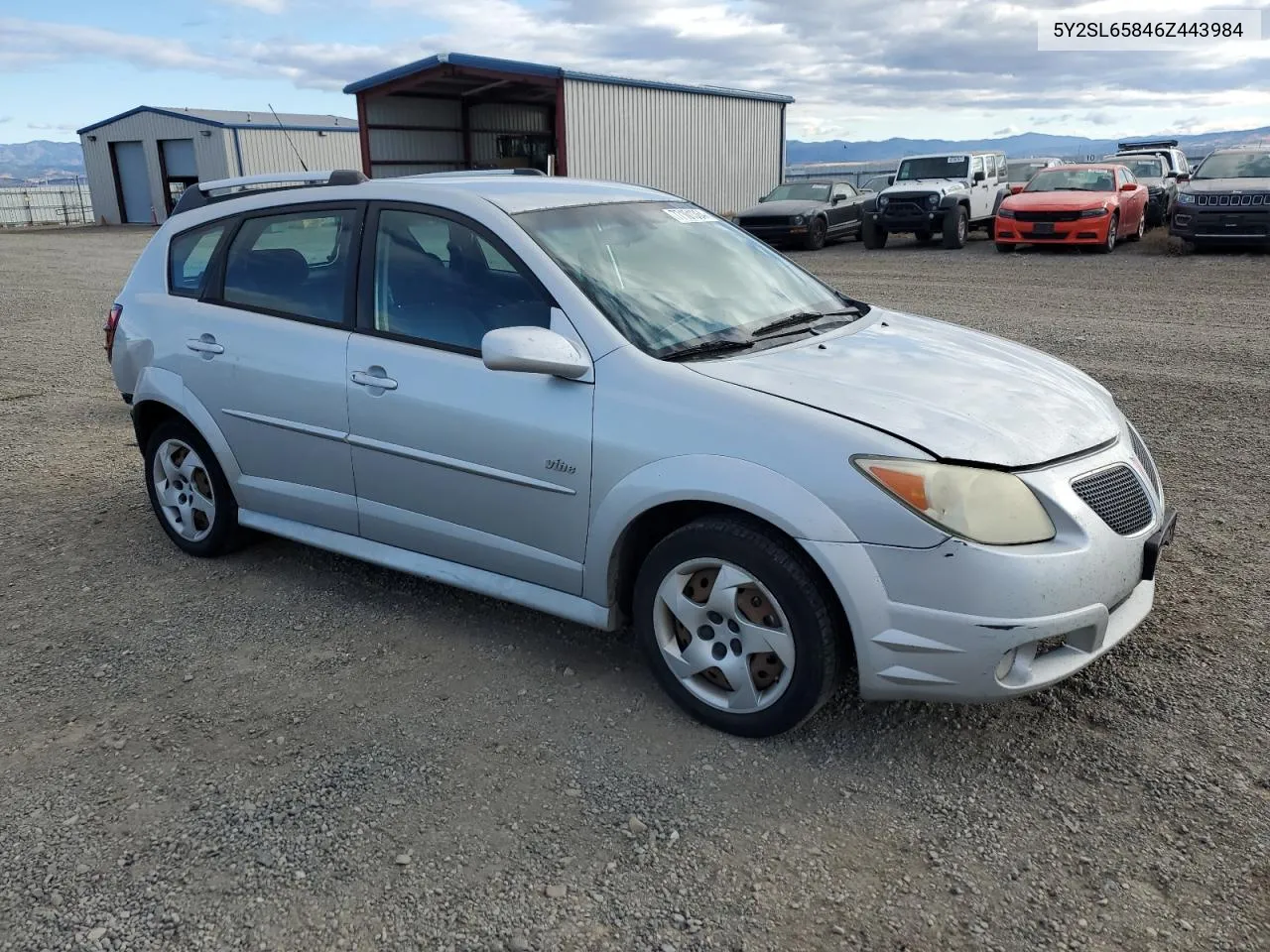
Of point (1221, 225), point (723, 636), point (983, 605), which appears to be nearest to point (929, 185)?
point (1221, 225)

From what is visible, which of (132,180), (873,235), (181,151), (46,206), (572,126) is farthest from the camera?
(46,206)

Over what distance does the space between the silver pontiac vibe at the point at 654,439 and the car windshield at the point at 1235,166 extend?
1551 centimetres

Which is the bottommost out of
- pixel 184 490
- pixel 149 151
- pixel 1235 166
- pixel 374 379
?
pixel 184 490

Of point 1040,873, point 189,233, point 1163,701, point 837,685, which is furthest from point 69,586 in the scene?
point 1163,701

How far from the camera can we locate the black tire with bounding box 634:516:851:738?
118 inches

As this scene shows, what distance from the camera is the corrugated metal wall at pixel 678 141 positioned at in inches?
1011

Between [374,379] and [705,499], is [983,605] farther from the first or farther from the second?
[374,379]

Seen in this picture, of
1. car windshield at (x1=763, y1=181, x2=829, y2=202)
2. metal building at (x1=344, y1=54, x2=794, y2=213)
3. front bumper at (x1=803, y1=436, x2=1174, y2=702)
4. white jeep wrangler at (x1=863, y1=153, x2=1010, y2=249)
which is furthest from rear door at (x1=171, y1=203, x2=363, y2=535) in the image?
metal building at (x1=344, y1=54, x2=794, y2=213)

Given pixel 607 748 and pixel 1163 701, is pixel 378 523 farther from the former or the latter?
pixel 1163 701

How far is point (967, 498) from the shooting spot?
2.87 metres

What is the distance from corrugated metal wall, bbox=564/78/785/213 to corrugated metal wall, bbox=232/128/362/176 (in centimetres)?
1318

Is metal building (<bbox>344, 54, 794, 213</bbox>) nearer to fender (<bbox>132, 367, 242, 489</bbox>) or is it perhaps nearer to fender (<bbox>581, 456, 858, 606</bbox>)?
fender (<bbox>132, 367, 242, 489</bbox>)

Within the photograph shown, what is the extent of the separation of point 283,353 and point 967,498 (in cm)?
278

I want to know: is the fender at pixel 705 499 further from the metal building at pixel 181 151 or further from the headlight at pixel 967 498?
the metal building at pixel 181 151
